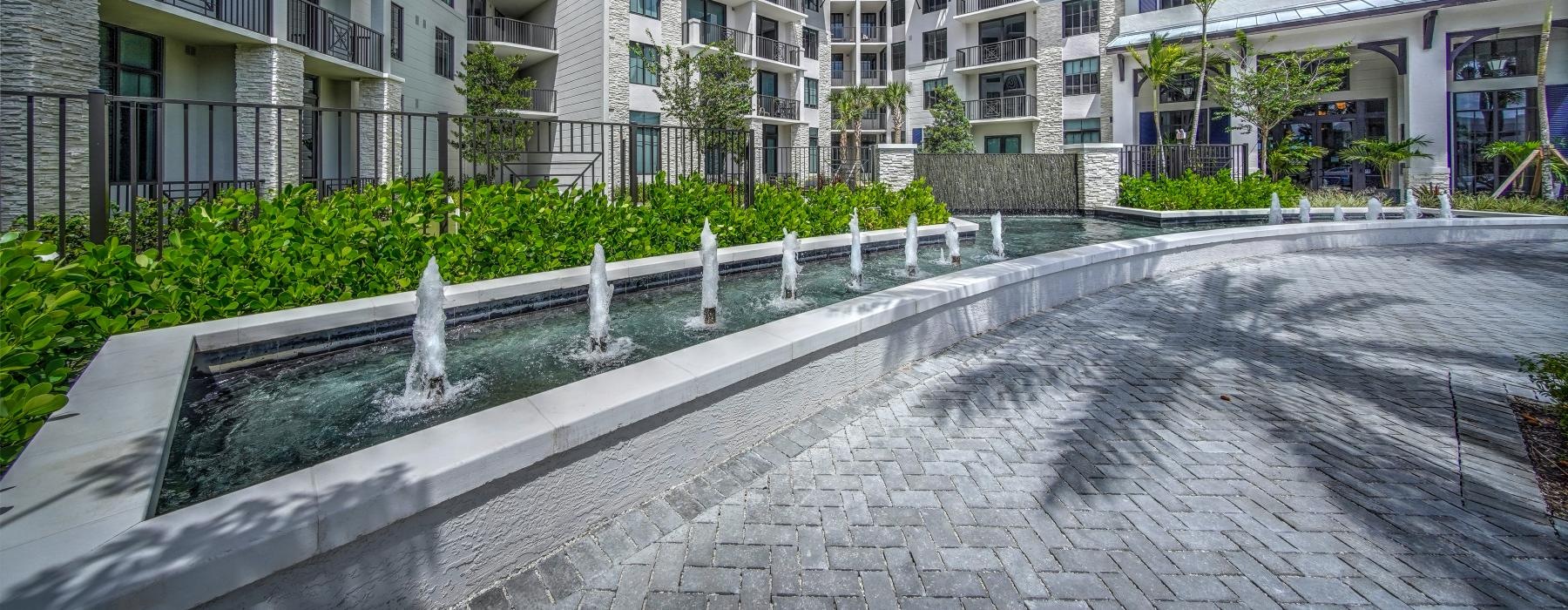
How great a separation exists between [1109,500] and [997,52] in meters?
35.5

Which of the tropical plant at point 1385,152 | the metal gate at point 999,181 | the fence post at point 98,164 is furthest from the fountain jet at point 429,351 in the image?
the tropical plant at point 1385,152

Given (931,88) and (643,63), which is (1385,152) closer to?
(931,88)

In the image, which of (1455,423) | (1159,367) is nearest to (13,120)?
(1159,367)

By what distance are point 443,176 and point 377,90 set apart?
53.1ft

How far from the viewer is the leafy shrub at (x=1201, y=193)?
57.8 feet

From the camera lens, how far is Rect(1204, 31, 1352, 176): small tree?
75.9ft

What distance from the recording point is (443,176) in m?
7.58

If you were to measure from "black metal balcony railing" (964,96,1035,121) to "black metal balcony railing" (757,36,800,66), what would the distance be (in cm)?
917

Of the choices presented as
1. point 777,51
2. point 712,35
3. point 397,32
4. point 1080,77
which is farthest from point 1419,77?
point 397,32

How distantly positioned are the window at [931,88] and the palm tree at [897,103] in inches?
36.5

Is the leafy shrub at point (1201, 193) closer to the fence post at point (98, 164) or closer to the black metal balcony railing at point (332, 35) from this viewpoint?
the fence post at point (98, 164)

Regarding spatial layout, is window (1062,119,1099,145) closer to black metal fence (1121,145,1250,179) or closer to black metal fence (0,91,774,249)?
black metal fence (1121,145,1250,179)

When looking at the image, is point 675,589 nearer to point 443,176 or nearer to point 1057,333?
point 1057,333

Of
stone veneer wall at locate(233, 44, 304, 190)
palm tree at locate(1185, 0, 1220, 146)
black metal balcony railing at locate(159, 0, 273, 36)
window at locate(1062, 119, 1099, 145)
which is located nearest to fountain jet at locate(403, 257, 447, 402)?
stone veneer wall at locate(233, 44, 304, 190)
